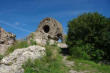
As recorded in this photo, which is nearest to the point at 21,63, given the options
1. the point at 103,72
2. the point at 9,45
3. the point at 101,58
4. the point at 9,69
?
the point at 9,69

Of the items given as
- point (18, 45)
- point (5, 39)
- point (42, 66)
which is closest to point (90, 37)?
point (18, 45)

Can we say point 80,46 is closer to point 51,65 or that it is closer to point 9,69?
point 51,65

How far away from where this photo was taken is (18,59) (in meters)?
8.01

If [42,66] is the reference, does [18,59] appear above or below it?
above

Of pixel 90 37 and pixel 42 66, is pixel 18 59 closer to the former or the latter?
pixel 42 66

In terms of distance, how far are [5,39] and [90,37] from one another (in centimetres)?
784

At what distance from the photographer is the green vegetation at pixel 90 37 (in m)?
12.2

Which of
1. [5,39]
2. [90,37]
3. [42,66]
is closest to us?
[42,66]

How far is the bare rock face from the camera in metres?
10.8

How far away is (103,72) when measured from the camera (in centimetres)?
810

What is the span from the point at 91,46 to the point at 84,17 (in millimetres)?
3364

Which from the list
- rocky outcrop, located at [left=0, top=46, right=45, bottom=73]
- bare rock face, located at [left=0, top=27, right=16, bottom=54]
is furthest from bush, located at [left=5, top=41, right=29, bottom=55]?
rocky outcrop, located at [left=0, top=46, right=45, bottom=73]

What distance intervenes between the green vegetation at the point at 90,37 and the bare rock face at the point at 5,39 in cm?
553

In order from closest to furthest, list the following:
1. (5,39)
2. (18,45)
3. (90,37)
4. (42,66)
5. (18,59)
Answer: (42,66) → (18,59) → (5,39) → (18,45) → (90,37)
